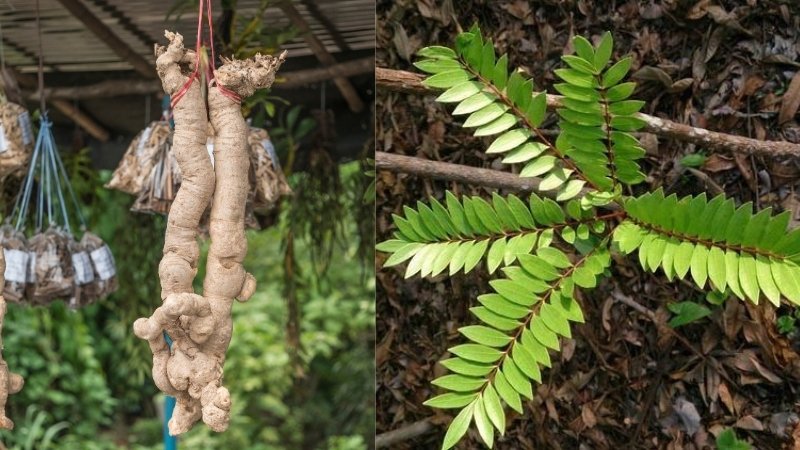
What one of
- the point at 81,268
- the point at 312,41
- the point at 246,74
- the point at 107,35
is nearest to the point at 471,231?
the point at 246,74

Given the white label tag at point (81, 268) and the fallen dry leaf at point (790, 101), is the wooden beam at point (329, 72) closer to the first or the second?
the white label tag at point (81, 268)

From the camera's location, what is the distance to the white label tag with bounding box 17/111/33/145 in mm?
1523

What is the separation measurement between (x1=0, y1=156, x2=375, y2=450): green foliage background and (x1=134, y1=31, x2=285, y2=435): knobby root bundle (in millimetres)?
875

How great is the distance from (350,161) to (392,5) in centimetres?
30

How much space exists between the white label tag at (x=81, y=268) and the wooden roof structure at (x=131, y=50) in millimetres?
227

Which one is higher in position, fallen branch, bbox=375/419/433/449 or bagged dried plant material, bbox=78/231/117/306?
bagged dried plant material, bbox=78/231/117/306

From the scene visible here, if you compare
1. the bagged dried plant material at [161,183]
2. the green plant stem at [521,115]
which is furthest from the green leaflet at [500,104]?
the bagged dried plant material at [161,183]

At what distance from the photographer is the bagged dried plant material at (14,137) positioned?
1.49 meters

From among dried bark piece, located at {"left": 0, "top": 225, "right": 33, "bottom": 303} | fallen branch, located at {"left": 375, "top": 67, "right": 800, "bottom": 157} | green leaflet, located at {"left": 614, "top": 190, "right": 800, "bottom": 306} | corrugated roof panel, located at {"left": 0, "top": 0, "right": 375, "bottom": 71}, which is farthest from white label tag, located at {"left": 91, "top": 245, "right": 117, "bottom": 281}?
green leaflet, located at {"left": 614, "top": 190, "right": 800, "bottom": 306}

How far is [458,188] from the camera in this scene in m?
1.58

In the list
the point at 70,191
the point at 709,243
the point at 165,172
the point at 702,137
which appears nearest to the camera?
the point at 709,243

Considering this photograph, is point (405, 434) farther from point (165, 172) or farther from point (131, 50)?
point (131, 50)

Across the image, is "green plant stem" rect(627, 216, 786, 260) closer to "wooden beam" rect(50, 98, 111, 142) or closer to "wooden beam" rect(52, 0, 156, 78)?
"wooden beam" rect(52, 0, 156, 78)

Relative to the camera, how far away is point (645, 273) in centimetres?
149
